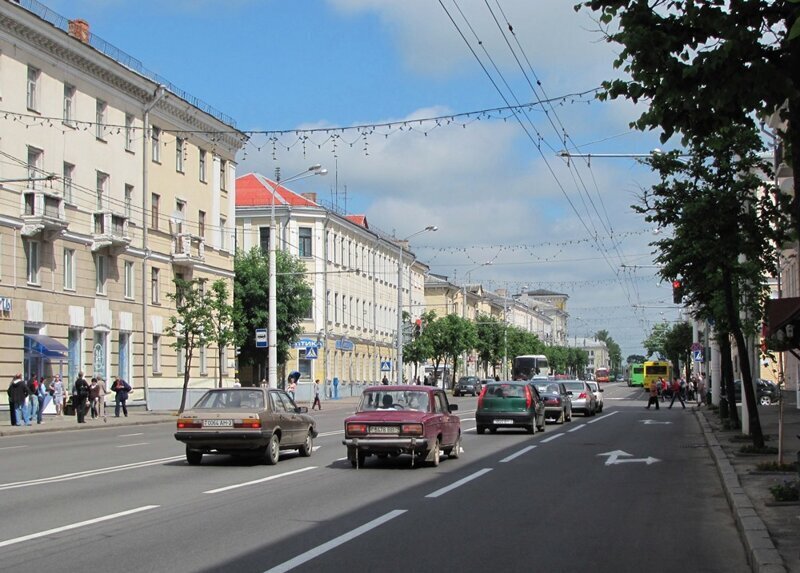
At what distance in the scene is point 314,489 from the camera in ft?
50.1

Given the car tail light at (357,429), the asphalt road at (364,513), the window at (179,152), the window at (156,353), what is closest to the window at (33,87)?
the window at (179,152)

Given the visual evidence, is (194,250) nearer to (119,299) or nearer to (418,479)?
(119,299)

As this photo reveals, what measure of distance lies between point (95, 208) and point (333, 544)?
3541 cm

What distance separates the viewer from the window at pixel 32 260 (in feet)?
125

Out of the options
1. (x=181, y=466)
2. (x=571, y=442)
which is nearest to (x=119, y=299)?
(x=571, y=442)

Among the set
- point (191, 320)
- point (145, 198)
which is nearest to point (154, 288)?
point (145, 198)

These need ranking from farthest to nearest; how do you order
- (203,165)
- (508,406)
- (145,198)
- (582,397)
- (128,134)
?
(203,165) → (145,198) → (128,134) → (582,397) → (508,406)

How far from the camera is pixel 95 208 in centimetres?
4319

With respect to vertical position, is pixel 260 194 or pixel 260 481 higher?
pixel 260 194

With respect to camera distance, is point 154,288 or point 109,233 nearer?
point 109,233

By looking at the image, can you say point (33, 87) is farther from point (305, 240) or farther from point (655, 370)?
point (655, 370)

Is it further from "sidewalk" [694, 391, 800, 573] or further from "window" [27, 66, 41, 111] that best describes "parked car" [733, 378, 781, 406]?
"window" [27, 66, 41, 111]

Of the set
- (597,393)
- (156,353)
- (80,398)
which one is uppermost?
(156,353)

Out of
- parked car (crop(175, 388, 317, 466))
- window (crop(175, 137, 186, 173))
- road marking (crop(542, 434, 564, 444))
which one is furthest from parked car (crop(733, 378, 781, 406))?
parked car (crop(175, 388, 317, 466))
